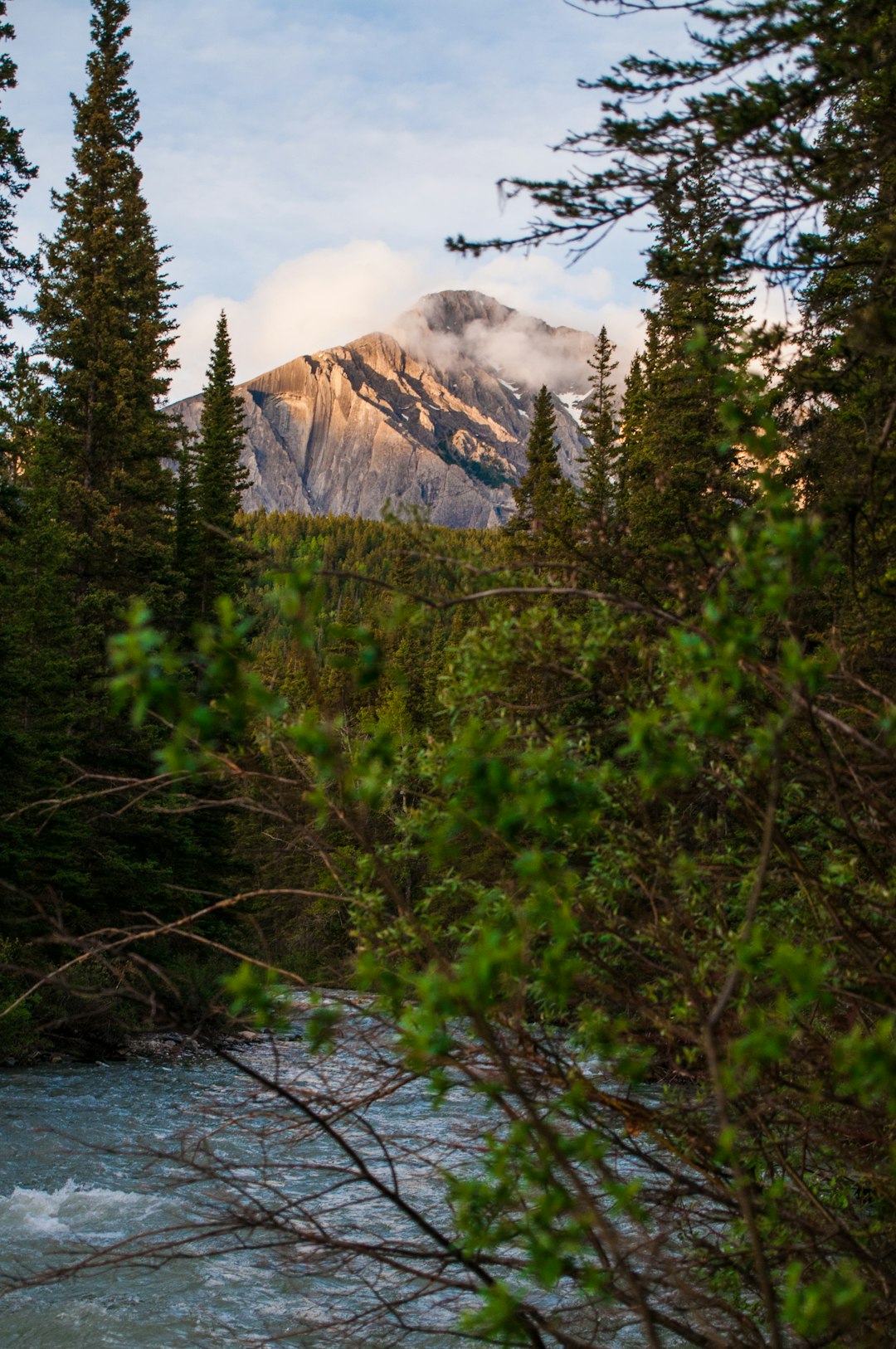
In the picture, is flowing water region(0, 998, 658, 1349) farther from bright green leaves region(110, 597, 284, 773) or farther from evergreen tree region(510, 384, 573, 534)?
evergreen tree region(510, 384, 573, 534)

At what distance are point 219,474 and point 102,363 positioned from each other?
17.7ft

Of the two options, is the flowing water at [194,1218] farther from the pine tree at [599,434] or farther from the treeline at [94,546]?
the pine tree at [599,434]

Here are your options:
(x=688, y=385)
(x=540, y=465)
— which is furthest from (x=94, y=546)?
(x=540, y=465)

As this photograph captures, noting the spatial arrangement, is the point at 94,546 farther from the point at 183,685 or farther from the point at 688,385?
the point at 183,685

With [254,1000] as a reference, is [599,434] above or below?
above

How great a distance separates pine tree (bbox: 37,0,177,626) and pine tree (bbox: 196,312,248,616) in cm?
232

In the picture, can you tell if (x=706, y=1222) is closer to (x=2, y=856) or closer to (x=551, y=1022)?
(x=551, y=1022)

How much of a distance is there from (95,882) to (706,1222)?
60.0 feet

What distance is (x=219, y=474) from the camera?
2791 centimetres

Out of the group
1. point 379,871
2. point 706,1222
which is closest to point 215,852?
point 706,1222

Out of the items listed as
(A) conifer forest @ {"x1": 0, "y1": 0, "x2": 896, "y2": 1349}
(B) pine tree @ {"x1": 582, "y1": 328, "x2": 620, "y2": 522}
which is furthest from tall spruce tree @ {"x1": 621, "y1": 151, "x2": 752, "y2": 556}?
(B) pine tree @ {"x1": 582, "y1": 328, "x2": 620, "y2": 522}

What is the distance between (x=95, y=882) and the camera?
20.7 metres

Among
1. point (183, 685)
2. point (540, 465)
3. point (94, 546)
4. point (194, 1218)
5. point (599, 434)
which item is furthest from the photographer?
point (599, 434)

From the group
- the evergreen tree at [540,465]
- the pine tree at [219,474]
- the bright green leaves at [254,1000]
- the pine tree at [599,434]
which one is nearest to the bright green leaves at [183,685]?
the bright green leaves at [254,1000]
